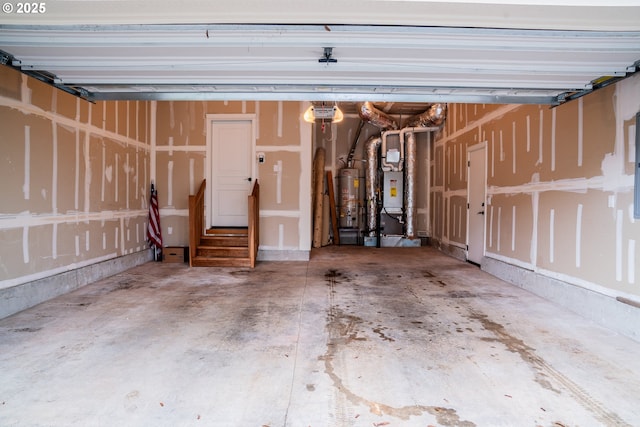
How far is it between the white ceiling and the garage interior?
0.02 metres

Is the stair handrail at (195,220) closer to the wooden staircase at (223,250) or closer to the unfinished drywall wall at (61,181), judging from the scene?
the wooden staircase at (223,250)

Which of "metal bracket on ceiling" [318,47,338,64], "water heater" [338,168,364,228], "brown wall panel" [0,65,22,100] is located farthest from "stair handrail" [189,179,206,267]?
"metal bracket on ceiling" [318,47,338,64]

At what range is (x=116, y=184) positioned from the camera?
550 centimetres

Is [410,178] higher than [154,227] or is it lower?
higher

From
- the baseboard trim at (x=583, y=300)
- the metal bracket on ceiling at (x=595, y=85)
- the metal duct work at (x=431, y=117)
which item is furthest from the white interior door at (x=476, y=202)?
the metal bracket on ceiling at (x=595, y=85)

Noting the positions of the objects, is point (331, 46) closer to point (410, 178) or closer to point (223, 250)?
point (223, 250)

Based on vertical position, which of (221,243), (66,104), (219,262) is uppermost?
(66,104)

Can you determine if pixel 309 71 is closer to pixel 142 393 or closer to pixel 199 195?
pixel 142 393

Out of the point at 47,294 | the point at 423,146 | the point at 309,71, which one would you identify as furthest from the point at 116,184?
the point at 423,146

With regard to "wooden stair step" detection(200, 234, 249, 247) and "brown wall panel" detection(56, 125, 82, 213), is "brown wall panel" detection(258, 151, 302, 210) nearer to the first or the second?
"wooden stair step" detection(200, 234, 249, 247)

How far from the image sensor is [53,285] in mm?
4055

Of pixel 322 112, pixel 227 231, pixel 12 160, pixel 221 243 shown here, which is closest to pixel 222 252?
pixel 221 243

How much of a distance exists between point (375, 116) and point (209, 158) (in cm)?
366

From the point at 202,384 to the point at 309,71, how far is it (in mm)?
2385
